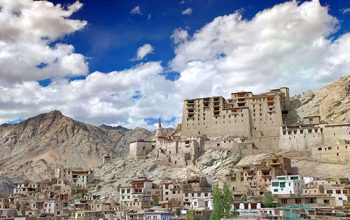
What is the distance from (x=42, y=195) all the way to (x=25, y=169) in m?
75.4

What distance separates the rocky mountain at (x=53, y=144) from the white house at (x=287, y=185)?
9201cm

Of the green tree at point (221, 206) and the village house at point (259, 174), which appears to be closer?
the green tree at point (221, 206)

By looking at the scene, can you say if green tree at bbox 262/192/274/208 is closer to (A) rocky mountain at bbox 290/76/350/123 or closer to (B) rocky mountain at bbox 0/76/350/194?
(B) rocky mountain at bbox 0/76/350/194

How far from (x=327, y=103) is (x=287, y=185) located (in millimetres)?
37700

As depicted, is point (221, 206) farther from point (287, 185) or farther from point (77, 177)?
point (77, 177)

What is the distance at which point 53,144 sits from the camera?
167125mm

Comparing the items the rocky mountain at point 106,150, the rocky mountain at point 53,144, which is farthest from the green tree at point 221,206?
the rocky mountain at point 53,144

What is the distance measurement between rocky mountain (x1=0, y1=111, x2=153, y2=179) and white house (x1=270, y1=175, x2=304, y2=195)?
92.0 metres

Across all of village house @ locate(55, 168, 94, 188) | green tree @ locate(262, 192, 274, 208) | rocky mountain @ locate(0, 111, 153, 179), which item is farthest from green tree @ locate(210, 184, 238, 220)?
rocky mountain @ locate(0, 111, 153, 179)

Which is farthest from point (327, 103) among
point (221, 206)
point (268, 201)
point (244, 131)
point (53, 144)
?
point (53, 144)

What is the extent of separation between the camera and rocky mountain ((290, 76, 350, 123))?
8538 centimetres

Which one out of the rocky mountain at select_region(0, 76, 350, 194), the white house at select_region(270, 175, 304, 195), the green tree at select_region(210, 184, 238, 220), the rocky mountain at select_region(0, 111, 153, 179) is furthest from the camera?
the rocky mountain at select_region(0, 111, 153, 179)

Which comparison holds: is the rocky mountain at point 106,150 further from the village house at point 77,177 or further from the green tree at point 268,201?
the green tree at point 268,201

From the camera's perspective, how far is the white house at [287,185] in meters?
55.9
